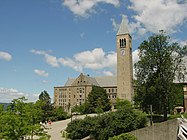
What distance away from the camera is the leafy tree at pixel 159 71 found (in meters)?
42.4

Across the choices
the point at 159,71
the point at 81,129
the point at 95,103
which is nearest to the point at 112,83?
the point at 95,103

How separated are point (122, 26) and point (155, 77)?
202 ft

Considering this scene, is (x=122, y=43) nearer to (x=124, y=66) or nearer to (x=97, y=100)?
(x=124, y=66)

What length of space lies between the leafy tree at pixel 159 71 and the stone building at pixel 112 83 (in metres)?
45.6

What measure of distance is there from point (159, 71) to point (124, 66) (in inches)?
1984

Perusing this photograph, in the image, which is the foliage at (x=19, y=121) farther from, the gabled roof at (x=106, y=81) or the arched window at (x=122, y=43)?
the gabled roof at (x=106, y=81)

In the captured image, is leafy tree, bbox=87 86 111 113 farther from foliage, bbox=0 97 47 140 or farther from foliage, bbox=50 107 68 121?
foliage, bbox=0 97 47 140

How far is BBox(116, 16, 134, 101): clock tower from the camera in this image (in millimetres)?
92062

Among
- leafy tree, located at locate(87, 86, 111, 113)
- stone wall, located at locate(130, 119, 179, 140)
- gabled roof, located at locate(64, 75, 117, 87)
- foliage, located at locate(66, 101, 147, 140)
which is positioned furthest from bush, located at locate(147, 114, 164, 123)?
gabled roof, located at locate(64, 75, 117, 87)

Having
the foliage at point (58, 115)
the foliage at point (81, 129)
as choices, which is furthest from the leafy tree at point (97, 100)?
the foliage at point (81, 129)

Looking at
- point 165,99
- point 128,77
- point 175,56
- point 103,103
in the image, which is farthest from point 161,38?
point 128,77

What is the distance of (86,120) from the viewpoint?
37.0 meters

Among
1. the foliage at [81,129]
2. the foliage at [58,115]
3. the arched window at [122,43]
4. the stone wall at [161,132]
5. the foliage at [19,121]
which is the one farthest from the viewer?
the arched window at [122,43]

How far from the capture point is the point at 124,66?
93.8m
